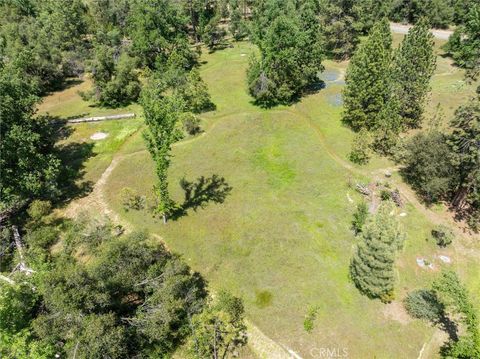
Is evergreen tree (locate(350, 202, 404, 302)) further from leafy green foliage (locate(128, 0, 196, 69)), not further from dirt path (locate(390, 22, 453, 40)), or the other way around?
dirt path (locate(390, 22, 453, 40))

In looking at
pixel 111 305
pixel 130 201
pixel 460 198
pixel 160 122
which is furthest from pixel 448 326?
pixel 130 201

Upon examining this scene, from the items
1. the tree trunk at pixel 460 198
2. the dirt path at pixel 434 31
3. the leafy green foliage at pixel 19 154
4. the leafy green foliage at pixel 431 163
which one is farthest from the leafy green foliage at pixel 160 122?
the dirt path at pixel 434 31

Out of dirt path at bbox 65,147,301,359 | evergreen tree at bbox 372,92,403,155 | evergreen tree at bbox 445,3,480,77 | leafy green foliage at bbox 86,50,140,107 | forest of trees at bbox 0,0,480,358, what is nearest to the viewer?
forest of trees at bbox 0,0,480,358

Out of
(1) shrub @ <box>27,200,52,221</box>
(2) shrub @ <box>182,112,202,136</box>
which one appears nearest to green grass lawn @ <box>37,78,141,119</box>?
(2) shrub @ <box>182,112,202,136</box>

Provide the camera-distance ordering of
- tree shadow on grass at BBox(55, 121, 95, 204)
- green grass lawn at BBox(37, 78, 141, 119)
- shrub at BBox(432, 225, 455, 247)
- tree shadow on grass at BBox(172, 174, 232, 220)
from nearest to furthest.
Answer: shrub at BBox(432, 225, 455, 247) → tree shadow on grass at BBox(172, 174, 232, 220) → tree shadow on grass at BBox(55, 121, 95, 204) → green grass lawn at BBox(37, 78, 141, 119)

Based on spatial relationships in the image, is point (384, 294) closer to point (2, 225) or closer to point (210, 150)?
point (210, 150)

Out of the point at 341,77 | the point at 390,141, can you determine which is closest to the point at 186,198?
the point at 390,141

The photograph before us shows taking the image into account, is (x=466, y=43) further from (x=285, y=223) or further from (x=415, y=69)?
(x=285, y=223)
